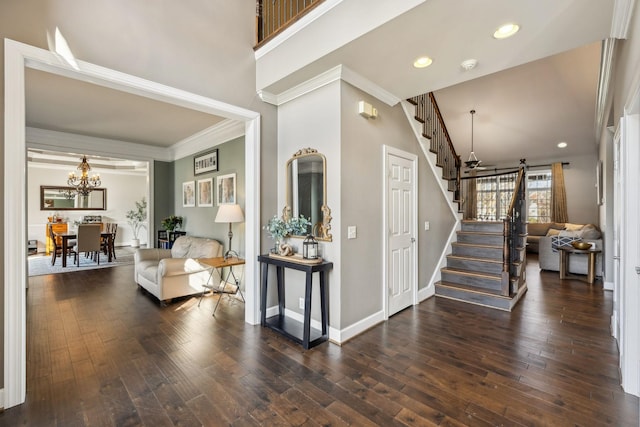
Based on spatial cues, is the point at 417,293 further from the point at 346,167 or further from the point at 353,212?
the point at 346,167

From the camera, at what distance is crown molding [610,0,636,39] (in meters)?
1.95

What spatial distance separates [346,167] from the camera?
9.76 ft

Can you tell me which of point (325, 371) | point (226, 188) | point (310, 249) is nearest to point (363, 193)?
point (310, 249)

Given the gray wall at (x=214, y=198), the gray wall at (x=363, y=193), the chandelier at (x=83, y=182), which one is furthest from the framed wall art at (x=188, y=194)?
the gray wall at (x=363, y=193)

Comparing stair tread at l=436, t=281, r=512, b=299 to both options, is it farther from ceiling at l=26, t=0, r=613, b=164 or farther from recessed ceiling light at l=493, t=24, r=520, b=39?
recessed ceiling light at l=493, t=24, r=520, b=39

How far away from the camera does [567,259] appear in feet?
18.1

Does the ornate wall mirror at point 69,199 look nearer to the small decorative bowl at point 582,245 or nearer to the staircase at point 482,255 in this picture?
the staircase at point 482,255

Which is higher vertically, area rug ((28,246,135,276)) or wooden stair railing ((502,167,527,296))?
wooden stair railing ((502,167,527,296))

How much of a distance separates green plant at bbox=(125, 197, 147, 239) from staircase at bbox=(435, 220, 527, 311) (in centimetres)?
960

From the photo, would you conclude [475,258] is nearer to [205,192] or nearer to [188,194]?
[205,192]

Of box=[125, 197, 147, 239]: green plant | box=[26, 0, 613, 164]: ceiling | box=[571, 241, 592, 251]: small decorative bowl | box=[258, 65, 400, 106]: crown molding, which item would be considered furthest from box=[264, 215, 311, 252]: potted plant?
box=[125, 197, 147, 239]: green plant

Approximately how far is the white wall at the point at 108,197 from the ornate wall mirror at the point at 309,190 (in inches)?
351

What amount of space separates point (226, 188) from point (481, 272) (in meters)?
4.29

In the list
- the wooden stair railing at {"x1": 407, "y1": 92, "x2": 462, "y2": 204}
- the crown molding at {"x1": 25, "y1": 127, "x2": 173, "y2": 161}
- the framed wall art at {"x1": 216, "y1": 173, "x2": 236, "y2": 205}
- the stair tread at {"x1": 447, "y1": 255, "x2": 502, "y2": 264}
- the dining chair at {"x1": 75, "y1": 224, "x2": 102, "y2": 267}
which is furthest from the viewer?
the dining chair at {"x1": 75, "y1": 224, "x2": 102, "y2": 267}
